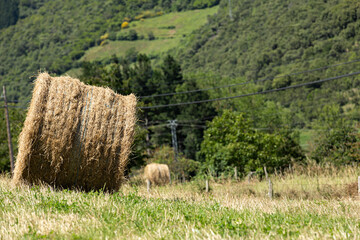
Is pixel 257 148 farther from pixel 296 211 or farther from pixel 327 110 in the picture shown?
pixel 327 110

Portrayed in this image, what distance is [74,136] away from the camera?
9.46 m

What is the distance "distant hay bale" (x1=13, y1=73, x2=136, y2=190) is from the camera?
9.25 meters

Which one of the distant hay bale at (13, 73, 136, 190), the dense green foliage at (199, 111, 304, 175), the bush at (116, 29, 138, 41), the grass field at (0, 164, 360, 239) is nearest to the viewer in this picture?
the grass field at (0, 164, 360, 239)

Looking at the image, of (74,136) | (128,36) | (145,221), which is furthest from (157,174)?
(128,36)

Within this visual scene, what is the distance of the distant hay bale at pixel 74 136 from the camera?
925 centimetres

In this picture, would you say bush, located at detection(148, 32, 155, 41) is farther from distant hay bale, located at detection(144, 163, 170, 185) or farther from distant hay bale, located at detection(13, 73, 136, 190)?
distant hay bale, located at detection(13, 73, 136, 190)

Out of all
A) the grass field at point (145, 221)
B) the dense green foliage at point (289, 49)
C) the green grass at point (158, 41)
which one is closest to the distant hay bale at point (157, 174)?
the grass field at point (145, 221)

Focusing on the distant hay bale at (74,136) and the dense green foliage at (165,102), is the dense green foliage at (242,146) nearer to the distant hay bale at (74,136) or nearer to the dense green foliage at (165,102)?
the dense green foliage at (165,102)

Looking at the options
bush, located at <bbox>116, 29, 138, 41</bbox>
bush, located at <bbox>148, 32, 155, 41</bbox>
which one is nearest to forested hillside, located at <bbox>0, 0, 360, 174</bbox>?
bush, located at <bbox>116, 29, 138, 41</bbox>

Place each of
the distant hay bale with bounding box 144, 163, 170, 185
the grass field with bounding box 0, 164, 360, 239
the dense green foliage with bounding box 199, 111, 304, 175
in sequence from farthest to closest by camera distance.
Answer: the dense green foliage with bounding box 199, 111, 304, 175 < the distant hay bale with bounding box 144, 163, 170, 185 < the grass field with bounding box 0, 164, 360, 239

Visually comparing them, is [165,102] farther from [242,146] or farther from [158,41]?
[158,41]

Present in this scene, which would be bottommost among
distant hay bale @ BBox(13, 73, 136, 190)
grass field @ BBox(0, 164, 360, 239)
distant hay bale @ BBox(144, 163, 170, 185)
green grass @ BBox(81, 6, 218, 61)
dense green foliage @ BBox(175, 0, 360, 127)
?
distant hay bale @ BBox(144, 163, 170, 185)

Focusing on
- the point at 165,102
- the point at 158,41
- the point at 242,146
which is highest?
the point at 158,41

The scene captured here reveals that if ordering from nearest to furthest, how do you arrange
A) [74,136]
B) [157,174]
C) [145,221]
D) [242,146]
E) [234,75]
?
[145,221] < [74,136] < [157,174] < [242,146] < [234,75]
